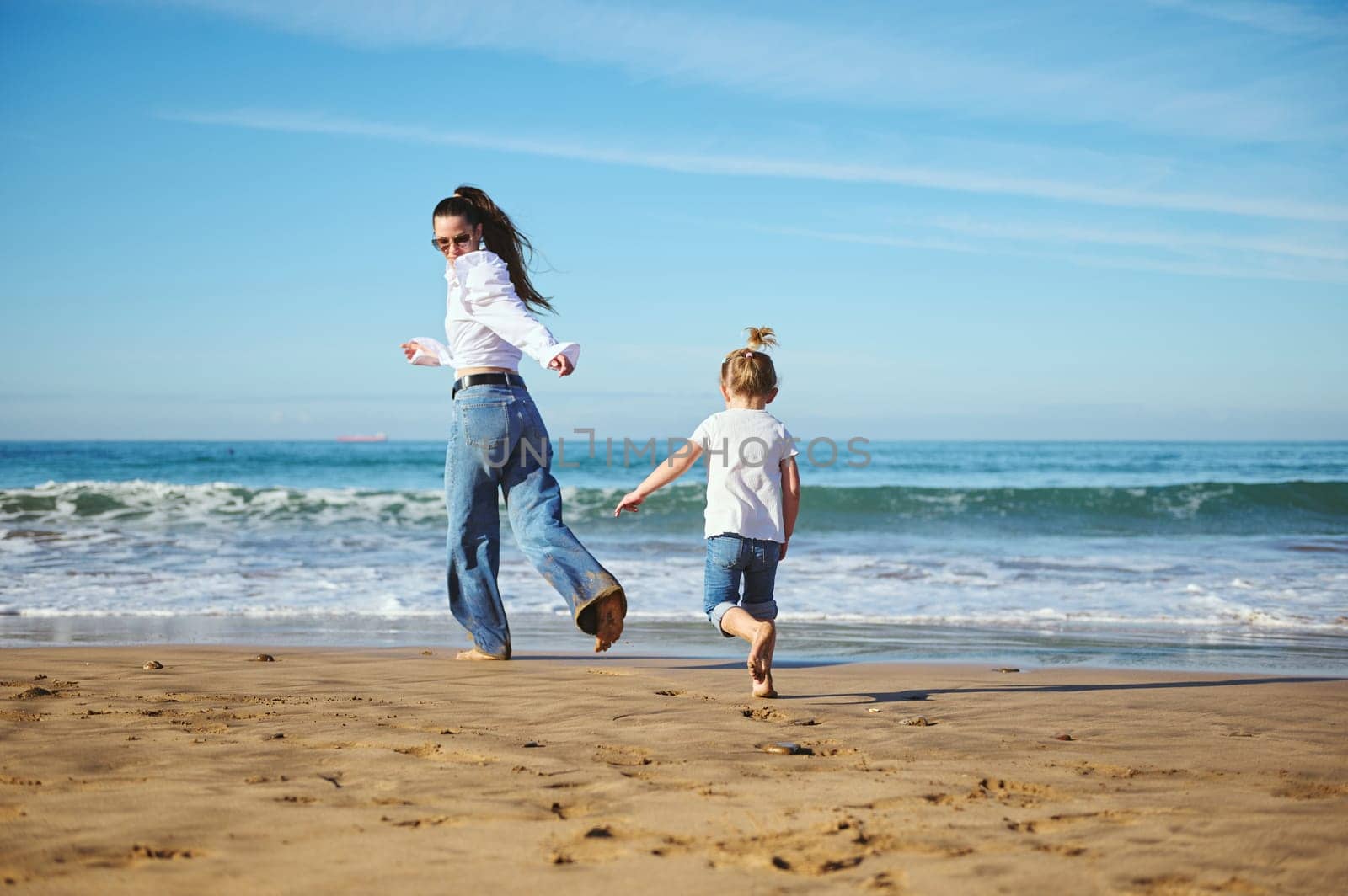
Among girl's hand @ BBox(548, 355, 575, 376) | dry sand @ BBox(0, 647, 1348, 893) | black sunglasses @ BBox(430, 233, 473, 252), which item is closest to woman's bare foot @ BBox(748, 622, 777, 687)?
dry sand @ BBox(0, 647, 1348, 893)

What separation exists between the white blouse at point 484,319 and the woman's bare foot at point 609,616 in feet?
3.38

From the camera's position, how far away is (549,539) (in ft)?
14.0

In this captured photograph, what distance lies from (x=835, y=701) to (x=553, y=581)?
1.21 metres

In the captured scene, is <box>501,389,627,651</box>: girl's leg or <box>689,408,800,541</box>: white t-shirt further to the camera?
<box>501,389,627,651</box>: girl's leg

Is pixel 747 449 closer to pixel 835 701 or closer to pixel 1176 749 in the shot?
pixel 835 701

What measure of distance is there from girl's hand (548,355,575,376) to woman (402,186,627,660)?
72 millimetres

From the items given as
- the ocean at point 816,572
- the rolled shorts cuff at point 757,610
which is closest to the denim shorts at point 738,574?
the rolled shorts cuff at point 757,610

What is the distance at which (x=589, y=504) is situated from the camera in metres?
18.0

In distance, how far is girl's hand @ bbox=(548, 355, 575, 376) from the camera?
3.93 metres


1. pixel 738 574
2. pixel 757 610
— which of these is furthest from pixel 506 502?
pixel 757 610

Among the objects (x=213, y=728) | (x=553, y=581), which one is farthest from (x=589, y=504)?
(x=213, y=728)

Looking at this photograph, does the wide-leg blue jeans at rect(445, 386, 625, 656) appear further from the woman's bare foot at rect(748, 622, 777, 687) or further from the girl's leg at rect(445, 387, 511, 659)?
the woman's bare foot at rect(748, 622, 777, 687)

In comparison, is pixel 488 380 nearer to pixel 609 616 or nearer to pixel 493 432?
pixel 493 432

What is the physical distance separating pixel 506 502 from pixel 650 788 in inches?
84.1
